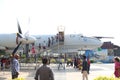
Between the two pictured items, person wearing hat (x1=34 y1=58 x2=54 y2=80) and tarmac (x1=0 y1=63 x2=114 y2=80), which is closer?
person wearing hat (x1=34 y1=58 x2=54 y2=80)

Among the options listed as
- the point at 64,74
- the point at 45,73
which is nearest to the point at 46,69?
the point at 45,73

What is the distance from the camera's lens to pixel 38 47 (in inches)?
1800

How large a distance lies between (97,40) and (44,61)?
34.6 m

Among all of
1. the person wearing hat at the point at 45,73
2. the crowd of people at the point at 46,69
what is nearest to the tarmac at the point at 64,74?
the crowd of people at the point at 46,69

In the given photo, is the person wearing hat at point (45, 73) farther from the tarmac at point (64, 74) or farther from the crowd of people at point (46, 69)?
the tarmac at point (64, 74)

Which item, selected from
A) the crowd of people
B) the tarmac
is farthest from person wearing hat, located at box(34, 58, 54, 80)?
the tarmac

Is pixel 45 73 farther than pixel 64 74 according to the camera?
No

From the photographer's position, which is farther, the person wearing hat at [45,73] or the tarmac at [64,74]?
the tarmac at [64,74]

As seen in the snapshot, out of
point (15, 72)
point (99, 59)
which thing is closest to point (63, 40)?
point (15, 72)

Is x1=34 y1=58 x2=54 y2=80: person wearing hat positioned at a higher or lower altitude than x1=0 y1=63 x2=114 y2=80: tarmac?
higher

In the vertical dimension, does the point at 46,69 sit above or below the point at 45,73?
above

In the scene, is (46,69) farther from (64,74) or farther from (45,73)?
(64,74)

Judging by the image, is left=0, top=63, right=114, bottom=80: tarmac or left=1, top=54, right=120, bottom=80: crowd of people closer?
left=1, top=54, right=120, bottom=80: crowd of people

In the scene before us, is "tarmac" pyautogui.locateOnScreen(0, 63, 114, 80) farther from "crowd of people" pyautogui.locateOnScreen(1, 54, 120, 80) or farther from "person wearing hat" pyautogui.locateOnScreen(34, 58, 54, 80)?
"person wearing hat" pyautogui.locateOnScreen(34, 58, 54, 80)
